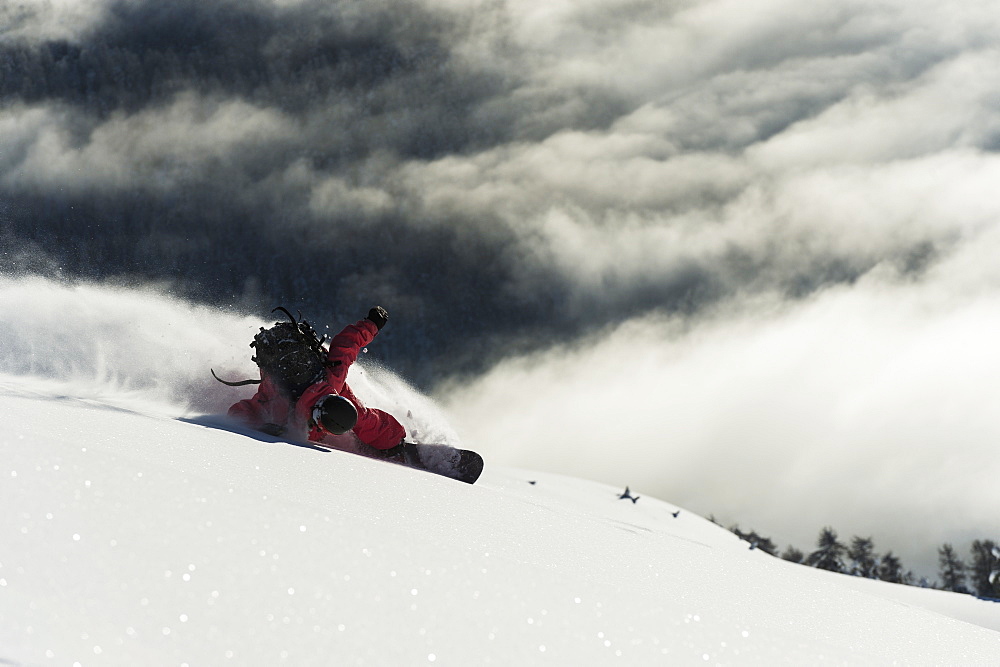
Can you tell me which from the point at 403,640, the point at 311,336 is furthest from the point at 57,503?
the point at 311,336

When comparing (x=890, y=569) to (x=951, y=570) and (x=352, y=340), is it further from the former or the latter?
(x=352, y=340)

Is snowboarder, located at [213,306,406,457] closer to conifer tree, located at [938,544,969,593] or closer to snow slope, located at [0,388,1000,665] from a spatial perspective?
snow slope, located at [0,388,1000,665]

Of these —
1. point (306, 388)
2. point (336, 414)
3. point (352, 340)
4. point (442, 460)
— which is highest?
point (352, 340)

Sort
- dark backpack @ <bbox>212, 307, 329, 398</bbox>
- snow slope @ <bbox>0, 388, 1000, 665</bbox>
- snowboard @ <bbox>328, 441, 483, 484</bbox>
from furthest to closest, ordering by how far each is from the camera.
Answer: snowboard @ <bbox>328, 441, 483, 484</bbox> → dark backpack @ <bbox>212, 307, 329, 398</bbox> → snow slope @ <bbox>0, 388, 1000, 665</bbox>

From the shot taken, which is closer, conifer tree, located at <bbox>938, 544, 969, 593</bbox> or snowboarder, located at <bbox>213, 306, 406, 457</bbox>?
snowboarder, located at <bbox>213, 306, 406, 457</bbox>

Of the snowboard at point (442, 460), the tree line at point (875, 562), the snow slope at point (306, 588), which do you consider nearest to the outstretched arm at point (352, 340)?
the snowboard at point (442, 460)

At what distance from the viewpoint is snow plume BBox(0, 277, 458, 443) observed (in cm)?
754

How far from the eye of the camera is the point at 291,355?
7.81 metres

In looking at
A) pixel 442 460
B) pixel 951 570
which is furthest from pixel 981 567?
pixel 442 460

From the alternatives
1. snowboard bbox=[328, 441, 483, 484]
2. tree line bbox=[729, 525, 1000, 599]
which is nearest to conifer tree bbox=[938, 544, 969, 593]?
tree line bbox=[729, 525, 1000, 599]

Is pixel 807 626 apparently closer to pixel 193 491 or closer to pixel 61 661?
pixel 193 491

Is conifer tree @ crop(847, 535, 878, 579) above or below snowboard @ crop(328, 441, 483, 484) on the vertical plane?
above

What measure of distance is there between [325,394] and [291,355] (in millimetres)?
716

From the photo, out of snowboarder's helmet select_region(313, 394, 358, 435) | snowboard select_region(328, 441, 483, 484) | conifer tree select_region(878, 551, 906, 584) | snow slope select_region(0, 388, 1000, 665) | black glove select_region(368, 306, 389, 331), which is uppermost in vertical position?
conifer tree select_region(878, 551, 906, 584)
